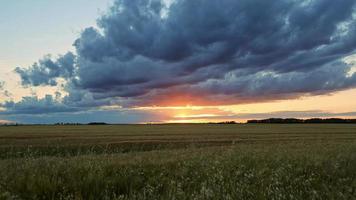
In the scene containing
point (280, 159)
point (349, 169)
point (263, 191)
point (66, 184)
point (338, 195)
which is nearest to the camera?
point (338, 195)

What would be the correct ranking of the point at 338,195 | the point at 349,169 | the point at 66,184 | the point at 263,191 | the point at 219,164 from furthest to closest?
the point at 219,164 → the point at 349,169 → the point at 66,184 → the point at 263,191 → the point at 338,195

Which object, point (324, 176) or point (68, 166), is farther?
point (68, 166)

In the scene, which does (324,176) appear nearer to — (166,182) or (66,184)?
(166,182)

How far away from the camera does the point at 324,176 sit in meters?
7.32

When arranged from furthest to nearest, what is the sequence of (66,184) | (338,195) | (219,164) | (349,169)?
(219,164) → (349,169) → (66,184) → (338,195)

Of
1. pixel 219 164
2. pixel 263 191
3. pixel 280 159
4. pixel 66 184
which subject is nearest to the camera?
pixel 263 191

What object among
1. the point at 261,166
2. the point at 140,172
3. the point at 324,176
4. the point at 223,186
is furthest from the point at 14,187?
the point at 324,176

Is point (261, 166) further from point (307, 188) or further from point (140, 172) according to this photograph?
point (140, 172)

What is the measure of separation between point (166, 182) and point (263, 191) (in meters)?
2.25

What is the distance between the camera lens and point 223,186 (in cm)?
589

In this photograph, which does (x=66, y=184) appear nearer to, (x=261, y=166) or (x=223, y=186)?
(x=223, y=186)

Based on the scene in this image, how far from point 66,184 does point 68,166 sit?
5.96 ft

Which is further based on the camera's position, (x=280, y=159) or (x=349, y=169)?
(x=280, y=159)

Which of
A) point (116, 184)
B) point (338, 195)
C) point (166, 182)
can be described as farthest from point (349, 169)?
point (116, 184)
